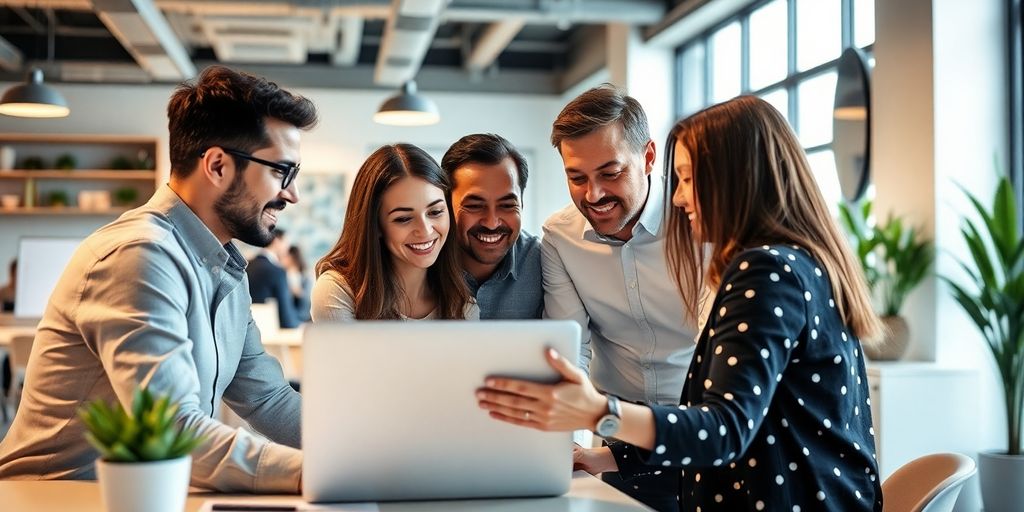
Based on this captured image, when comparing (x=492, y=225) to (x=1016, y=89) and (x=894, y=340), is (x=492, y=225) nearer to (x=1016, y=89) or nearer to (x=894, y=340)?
(x=894, y=340)

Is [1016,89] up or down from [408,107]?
down

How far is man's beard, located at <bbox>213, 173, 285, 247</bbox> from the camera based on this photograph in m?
1.98

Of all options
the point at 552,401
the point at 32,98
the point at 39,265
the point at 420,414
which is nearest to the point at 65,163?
the point at 32,98

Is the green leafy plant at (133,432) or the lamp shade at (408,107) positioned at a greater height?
the lamp shade at (408,107)

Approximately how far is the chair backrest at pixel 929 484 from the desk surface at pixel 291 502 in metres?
0.48

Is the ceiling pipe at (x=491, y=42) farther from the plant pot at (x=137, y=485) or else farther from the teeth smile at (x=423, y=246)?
the plant pot at (x=137, y=485)

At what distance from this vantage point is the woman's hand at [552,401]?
1.43 metres

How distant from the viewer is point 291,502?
1.57m

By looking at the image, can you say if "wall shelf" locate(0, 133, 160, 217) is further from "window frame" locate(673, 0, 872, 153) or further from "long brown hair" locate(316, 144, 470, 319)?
"long brown hair" locate(316, 144, 470, 319)

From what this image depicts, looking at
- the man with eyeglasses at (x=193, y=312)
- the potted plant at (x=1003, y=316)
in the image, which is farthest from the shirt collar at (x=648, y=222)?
the potted plant at (x=1003, y=316)

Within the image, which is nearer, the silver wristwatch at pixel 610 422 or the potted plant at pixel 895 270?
the silver wristwatch at pixel 610 422

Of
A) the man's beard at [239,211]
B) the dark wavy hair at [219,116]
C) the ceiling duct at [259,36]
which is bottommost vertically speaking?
the man's beard at [239,211]

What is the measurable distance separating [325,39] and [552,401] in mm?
8256

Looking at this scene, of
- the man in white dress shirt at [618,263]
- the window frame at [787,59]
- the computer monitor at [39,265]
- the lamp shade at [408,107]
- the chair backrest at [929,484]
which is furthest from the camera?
the lamp shade at [408,107]
